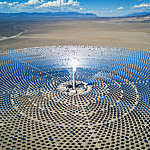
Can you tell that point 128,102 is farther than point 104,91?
No

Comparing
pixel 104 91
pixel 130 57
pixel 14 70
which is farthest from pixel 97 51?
pixel 14 70

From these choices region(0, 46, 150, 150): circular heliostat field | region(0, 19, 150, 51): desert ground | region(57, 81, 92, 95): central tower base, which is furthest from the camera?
region(0, 19, 150, 51): desert ground

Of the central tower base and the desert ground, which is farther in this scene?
the desert ground

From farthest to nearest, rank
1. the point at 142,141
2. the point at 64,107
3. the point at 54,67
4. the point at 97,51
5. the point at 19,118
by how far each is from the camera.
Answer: the point at 97,51, the point at 54,67, the point at 64,107, the point at 19,118, the point at 142,141

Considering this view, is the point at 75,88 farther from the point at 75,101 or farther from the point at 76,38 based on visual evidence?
the point at 76,38

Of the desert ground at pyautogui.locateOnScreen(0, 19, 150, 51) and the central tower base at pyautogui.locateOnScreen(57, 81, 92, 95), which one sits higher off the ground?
the desert ground at pyautogui.locateOnScreen(0, 19, 150, 51)

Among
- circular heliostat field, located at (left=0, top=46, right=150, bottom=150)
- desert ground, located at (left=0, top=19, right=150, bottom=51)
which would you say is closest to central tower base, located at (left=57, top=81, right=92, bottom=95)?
circular heliostat field, located at (left=0, top=46, right=150, bottom=150)

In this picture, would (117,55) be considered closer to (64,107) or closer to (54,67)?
(54,67)

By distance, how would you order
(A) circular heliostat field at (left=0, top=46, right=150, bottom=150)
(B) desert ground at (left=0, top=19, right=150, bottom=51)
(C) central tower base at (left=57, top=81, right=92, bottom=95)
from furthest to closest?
(B) desert ground at (left=0, top=19, right=150, bottom=51) → (C) central tower base at (left=57, top=81, right=92, bottom=95) → (A) circular heliostat field at (left=0, top=46, right=150, bottom=150)

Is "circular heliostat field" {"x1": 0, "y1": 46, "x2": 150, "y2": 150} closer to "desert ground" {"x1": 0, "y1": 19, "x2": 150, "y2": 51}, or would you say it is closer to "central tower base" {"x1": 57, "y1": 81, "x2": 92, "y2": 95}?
"central tower base" {"x1": 57, "y1": 81, "x2": 92, "y2": 95}
